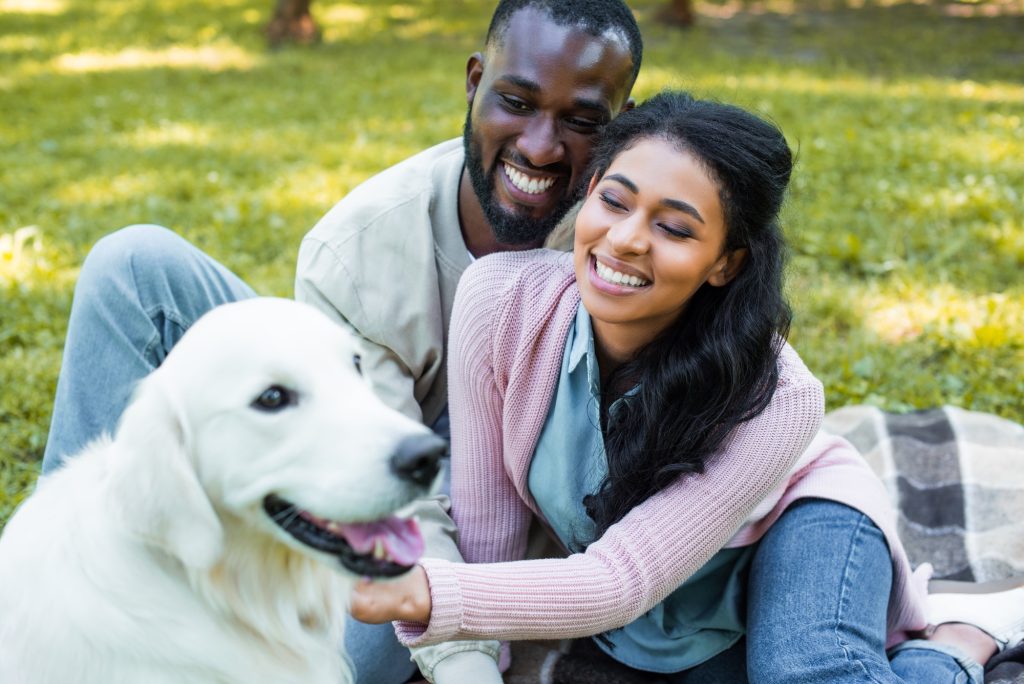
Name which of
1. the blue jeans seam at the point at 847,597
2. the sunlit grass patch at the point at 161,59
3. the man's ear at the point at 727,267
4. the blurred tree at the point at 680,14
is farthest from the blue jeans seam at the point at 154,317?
the blurred tree at the point at 680,14

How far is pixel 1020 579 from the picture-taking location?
3.26 meters

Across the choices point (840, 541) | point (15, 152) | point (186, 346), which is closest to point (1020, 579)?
point (840, 541)

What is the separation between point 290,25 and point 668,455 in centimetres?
1200

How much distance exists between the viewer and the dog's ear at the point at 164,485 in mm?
1866

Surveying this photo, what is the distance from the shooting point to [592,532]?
2826 mm

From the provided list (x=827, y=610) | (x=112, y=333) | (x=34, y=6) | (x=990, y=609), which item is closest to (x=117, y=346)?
(x=112, y=333)

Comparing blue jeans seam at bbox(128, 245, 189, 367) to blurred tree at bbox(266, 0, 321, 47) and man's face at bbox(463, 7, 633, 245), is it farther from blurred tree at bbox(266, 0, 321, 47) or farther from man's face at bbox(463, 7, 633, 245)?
blurred tree at bbox(266, 0, 321, 47)

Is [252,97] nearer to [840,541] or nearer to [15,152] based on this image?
[15,152]

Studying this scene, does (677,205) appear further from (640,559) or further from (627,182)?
(640,559)

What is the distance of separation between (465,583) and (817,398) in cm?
106

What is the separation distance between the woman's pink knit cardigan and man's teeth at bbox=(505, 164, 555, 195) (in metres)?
0.22

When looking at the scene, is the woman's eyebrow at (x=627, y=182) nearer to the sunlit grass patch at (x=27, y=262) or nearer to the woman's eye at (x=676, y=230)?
the woman's eye at (x=676, y=230)

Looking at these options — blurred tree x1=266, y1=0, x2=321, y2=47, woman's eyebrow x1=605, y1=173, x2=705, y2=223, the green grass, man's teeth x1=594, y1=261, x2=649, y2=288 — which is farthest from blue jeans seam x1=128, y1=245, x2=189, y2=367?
blurred tree x1=266, y1=0, x2=321, y2=47

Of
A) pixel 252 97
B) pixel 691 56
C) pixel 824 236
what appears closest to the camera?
pixel 824 236
